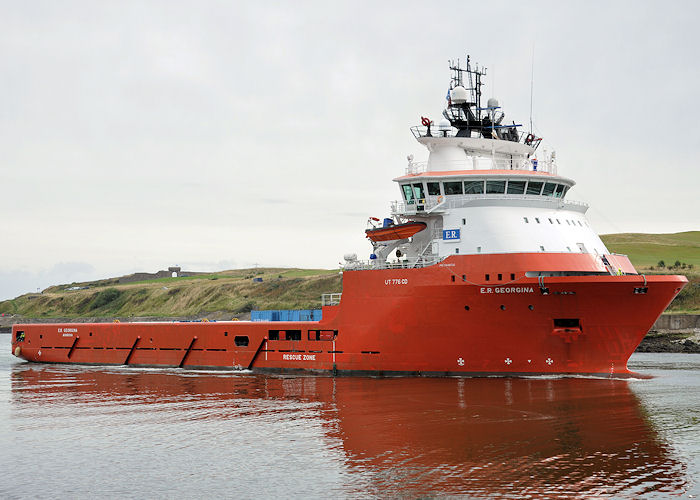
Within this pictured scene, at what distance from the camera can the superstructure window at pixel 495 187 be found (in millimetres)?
25797

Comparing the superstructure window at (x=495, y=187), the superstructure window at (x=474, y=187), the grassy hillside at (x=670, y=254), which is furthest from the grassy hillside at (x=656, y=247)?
the superstructure window at (x=474, y=187)

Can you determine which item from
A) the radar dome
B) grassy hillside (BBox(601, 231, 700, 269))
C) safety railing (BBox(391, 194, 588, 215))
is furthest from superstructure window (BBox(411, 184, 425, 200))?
grassy hillside (BBox(601, 231, 700, 269))

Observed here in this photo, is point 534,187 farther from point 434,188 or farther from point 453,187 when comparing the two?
point 434,188

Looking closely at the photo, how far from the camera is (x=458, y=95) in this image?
28672mm

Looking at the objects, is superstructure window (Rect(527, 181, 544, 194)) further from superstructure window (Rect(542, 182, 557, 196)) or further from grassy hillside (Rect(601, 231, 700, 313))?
grassy hillside (Rect(601, 231, 700, 313))

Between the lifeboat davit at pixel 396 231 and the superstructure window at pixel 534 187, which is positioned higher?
the superstructure window at pixel 534 187

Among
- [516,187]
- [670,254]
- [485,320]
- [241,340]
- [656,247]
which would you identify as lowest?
[241,340]

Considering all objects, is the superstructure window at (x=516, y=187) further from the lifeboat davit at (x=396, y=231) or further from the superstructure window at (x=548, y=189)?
the lifeboat davit at (x=396, y=231)

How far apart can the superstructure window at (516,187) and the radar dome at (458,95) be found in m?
4.80

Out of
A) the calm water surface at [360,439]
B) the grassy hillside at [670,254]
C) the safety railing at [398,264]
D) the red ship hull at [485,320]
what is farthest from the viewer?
the grassy hillside at [670,254]

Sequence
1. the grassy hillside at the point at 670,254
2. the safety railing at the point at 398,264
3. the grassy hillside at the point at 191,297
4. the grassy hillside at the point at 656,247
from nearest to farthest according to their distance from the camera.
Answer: the safety railing at the point at 398,264, the grassy hillside at the point at 670,254, the grassy hillside at the point at 656,247, the grassy hillside at the point at 191,297

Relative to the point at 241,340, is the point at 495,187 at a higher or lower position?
higher

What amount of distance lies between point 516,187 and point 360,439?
12707 millimetres

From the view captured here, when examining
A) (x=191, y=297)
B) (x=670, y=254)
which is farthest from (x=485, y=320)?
(x=191, y=297)
